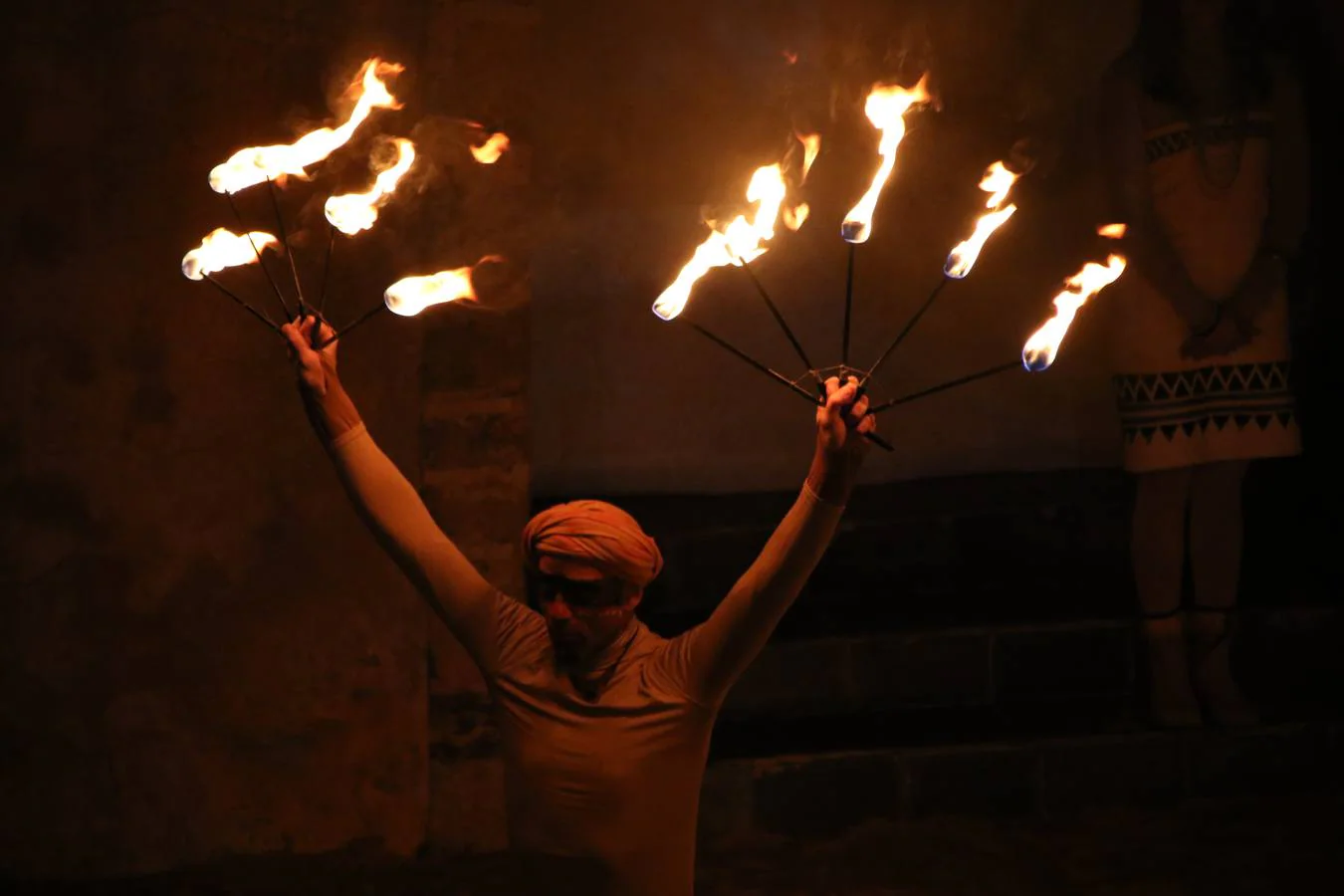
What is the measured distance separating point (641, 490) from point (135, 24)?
3311 mm

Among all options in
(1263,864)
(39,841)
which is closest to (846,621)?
(1263,864)

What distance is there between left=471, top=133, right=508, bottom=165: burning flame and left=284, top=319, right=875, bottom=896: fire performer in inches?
69.1

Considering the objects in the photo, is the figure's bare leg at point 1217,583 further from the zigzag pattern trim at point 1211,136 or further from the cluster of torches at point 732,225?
the cluster of torches at point 732,225

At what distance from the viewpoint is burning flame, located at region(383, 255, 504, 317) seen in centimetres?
322

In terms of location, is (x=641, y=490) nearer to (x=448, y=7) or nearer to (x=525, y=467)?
(x=525, y=467)

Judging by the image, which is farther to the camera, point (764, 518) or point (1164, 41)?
point (764, 518)

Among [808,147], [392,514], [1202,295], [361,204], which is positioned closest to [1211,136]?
[1202,295]

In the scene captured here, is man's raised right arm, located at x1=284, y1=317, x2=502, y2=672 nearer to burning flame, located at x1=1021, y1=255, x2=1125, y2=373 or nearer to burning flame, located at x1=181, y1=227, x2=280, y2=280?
burning flame, located at x1=181, y1=227, x2=280, y2=280

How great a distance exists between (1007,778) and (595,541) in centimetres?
342

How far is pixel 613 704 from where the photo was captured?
2906 mm

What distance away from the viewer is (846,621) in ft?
21.5

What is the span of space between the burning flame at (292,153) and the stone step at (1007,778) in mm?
Answer: 2875

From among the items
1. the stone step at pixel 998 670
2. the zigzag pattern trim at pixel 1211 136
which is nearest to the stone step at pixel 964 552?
the stone step at pixel 998 670

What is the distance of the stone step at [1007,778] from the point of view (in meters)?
5.68
